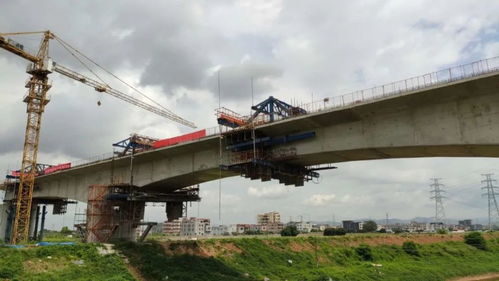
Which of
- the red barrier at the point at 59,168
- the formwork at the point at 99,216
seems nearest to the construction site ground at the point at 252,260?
the formwork at the point at 99,216

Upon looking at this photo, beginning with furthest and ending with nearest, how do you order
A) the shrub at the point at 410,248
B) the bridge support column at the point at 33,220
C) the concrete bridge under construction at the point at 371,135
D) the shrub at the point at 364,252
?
the bridge support column at the point at 33,220 < the shrub at the point at 410,248 < the shrub at the point at 364,252 < the concrete bridge under construction at the point at 371,135

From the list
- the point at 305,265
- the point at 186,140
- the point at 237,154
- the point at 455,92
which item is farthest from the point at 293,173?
the point at 305,265

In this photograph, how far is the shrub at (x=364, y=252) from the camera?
54.4 m

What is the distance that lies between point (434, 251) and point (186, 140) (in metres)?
47.7

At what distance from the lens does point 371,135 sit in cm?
2458

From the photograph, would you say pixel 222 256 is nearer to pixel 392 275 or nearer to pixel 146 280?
pixel 146 280

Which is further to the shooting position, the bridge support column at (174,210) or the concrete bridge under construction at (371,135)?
the bridge support column at (174,210)

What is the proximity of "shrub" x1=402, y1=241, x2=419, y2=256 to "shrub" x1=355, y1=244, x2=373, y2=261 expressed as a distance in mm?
8097

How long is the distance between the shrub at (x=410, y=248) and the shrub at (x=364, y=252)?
8.10 meters

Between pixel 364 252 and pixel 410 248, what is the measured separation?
10.0 meters

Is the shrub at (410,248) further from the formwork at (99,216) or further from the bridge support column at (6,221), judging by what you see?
the bridge support column at (6,221)

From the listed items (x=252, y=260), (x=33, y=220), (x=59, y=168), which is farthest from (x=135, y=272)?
(x=33, y=220)

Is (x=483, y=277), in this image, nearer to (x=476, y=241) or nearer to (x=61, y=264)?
(x=476, y=241)

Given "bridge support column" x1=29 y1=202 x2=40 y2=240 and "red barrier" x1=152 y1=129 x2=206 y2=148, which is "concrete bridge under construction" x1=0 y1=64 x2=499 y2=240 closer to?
Result: "red barrier" x1=152 y1=129 x2=206 y2=148
